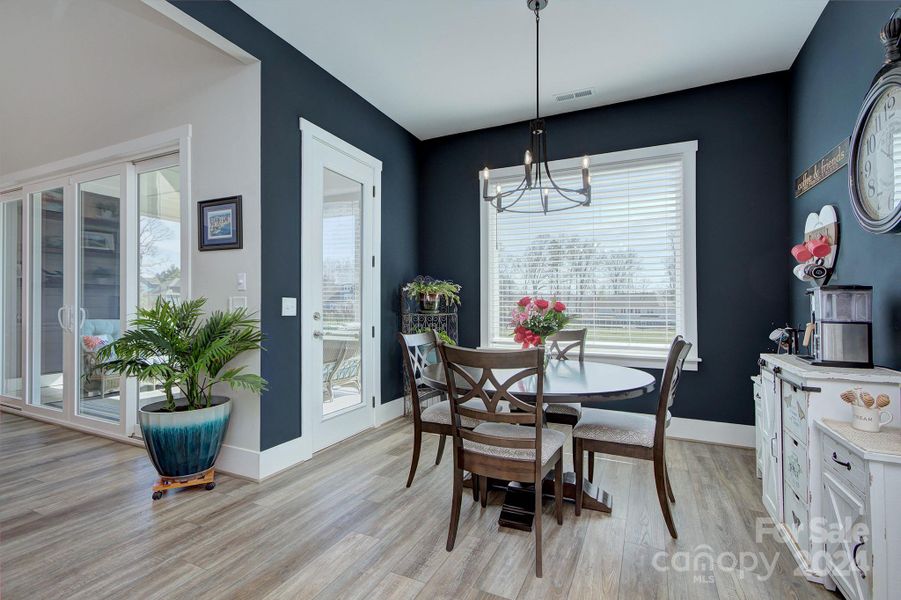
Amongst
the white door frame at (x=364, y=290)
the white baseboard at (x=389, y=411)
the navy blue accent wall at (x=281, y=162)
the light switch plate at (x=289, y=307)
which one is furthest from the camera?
the white baseboard at (x=389, y=411)

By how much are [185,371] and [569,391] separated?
7.60 feet

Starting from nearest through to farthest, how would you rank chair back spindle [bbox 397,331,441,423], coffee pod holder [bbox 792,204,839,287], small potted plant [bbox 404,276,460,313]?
coffee pod holder [bbox 792,204,839,287]
chair back spindle [bbox 397,331,441,423]
small potted plant [bbox 404,276,460,313]

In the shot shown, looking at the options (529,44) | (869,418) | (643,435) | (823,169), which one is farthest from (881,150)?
(529,44)

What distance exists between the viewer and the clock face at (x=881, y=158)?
5.72 feet

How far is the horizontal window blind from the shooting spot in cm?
362

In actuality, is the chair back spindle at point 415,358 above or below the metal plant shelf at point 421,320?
below

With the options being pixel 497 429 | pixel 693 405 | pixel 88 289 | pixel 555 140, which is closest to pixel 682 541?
pixel 497 429

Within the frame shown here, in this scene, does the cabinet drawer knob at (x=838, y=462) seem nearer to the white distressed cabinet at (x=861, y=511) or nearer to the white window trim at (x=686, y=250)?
the white distressed cabinet at (x=861, y=511)

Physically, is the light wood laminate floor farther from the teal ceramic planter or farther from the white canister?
the white canister

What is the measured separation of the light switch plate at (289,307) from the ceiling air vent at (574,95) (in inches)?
114

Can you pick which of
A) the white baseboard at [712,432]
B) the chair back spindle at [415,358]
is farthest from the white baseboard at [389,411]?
the white baseboard at [712,432]

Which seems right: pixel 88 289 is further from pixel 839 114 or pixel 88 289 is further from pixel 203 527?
pixel 839 114

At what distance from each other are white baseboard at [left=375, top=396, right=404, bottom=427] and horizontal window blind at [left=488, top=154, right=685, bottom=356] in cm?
130

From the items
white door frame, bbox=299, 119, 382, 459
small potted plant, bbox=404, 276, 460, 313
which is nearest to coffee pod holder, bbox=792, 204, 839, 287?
small potted plant, bbox=404, 276, 460, 313
